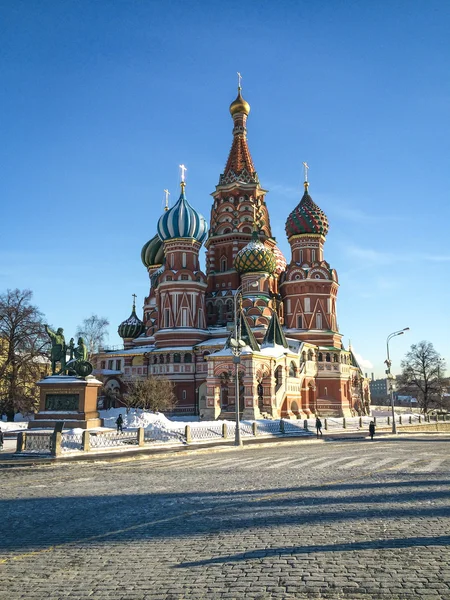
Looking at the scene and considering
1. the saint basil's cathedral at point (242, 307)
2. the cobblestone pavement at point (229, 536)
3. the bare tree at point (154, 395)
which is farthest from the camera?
the saint basil's cathedral at point (242, 307)

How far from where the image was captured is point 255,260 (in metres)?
55.6

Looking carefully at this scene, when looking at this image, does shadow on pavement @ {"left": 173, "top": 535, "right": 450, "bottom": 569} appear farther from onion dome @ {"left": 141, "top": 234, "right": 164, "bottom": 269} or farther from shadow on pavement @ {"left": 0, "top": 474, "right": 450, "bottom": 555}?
onion dome @ {"left": 141, "top": 234, "right": 164, "bottom": 269}

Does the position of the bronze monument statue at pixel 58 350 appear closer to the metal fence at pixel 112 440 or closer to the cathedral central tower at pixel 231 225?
the metal fence at pixel 112 440

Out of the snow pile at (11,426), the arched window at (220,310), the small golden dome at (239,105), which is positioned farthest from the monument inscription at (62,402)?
the small golden dome at (239,105)

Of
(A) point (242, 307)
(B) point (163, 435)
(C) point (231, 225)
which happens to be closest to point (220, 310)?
(A) point (242, 307)

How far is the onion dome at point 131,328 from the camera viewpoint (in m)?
66.1

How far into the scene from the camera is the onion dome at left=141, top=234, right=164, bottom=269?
70375 millimetres

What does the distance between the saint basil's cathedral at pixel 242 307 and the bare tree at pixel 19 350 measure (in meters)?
15.9

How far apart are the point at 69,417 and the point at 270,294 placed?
33.9 metres

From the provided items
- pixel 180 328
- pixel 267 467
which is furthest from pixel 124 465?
pixel 180 328

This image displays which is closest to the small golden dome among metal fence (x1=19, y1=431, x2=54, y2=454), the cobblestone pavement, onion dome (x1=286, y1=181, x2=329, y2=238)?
onion dome (x1=286, y1=181, x2=329, y2=238)

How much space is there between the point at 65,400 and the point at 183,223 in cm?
3286

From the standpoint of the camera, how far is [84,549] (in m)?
7.78

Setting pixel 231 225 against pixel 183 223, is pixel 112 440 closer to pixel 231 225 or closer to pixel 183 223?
pixel 183 223
